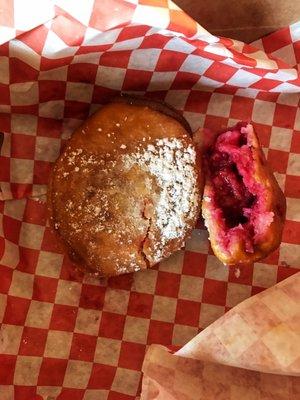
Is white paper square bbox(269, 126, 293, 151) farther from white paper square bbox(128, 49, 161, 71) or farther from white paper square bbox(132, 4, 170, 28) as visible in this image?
white paper square bbox(132, 4, 170, 28)

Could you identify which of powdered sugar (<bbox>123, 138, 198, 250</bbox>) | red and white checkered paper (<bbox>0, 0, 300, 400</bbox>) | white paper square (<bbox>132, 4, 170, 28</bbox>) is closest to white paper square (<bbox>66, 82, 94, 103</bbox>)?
red and white checkered paper (<bbox>0, 0, 300, 400</bbox>)

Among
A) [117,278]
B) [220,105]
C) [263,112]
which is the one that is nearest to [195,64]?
[220,105]

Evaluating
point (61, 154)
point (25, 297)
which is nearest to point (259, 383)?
point (25, 297)

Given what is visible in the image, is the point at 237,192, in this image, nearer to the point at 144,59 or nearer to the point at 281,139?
the point at 281,139

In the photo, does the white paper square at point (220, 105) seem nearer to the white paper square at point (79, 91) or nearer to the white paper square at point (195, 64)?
the white paper square at point (195, 64)

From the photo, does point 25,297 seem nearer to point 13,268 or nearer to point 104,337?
point 13,268
